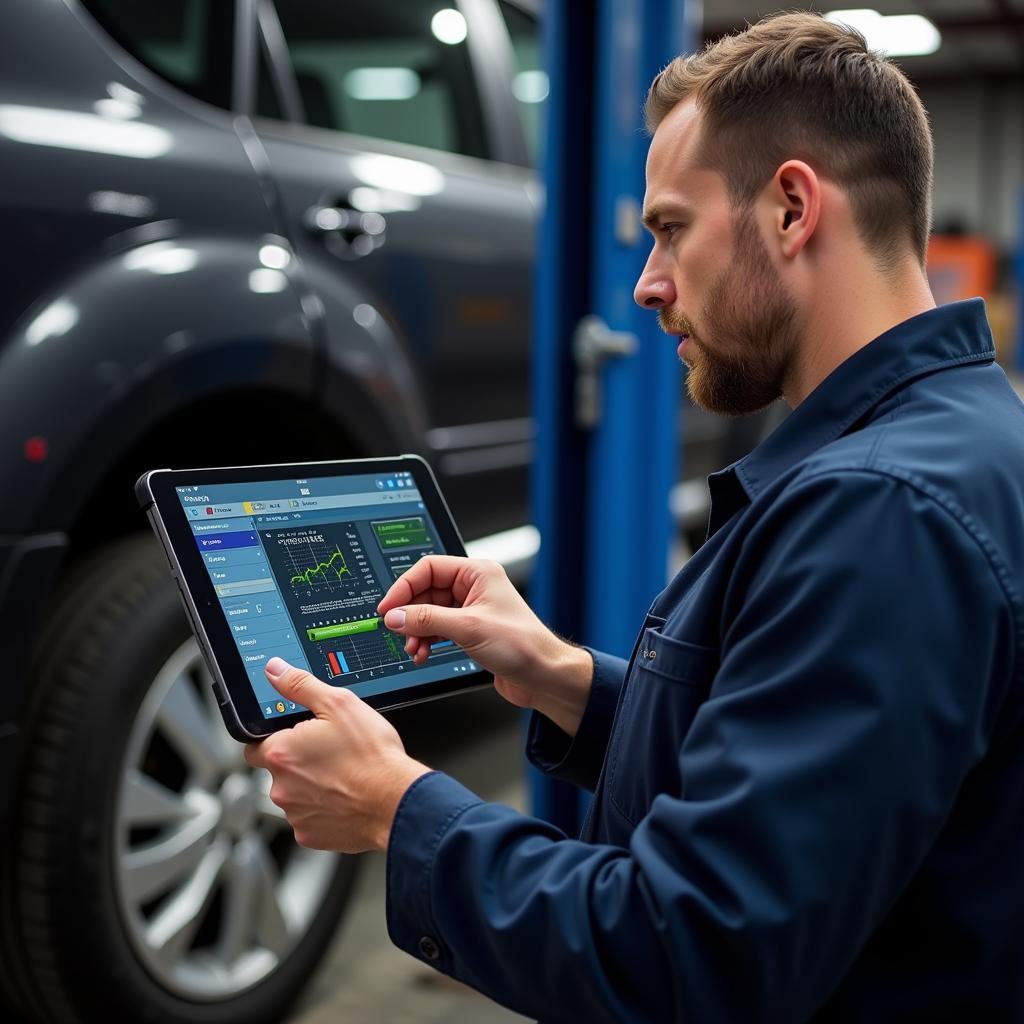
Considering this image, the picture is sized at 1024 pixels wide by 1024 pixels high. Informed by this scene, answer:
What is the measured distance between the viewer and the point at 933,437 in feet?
2.97

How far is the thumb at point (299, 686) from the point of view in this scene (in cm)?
105

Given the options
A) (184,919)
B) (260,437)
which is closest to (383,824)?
(184,919)

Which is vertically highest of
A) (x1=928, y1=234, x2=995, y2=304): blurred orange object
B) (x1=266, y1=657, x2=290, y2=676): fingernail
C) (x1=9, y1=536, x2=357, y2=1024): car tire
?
(x1=266, y1=657, x2=290, y2=676): fingernail

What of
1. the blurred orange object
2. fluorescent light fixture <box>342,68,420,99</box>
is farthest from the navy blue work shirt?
the blurred orange object

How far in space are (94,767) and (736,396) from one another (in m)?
1.07

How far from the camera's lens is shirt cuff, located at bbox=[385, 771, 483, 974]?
36.9 inches

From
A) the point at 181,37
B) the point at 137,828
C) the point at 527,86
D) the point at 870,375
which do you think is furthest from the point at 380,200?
the point at 870,375

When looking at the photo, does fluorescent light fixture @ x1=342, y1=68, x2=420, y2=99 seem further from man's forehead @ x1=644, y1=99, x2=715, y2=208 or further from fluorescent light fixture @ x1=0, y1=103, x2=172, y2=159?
man's forehead @ x1=644, y1=99, x2=715, y2=208

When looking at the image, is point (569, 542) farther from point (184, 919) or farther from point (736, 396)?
point (736, 396)

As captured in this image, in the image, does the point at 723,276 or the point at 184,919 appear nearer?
the point at 723,276

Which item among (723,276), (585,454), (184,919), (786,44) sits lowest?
(184,919)

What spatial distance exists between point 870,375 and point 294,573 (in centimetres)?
55

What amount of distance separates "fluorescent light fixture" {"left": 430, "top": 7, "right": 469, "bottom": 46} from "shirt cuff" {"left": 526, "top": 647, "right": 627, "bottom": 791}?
191cm

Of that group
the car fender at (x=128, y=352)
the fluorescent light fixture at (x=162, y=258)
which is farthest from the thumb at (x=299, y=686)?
the fluorescent light fixture at (x=162, y=258)
